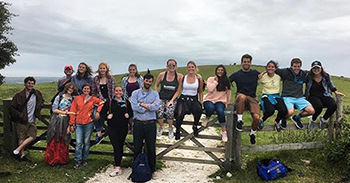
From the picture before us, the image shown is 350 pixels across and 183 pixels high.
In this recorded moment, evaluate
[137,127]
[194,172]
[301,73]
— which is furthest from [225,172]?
[301,73]

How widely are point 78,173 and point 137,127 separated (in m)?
2.33

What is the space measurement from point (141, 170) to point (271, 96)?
428 cm

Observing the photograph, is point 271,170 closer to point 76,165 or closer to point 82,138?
point 82,138

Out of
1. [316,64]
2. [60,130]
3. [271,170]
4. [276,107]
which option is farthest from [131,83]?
[316,64]

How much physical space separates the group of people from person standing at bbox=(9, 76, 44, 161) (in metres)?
0.03

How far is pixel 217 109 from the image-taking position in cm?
754

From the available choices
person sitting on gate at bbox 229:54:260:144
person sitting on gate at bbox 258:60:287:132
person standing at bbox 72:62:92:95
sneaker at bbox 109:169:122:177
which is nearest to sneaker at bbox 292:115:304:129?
person sitting on gate at bbox 258:60:287:132

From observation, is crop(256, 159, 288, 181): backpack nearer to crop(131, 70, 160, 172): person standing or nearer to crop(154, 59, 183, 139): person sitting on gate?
crop(154, 59, 183, 139): person sitting on gate

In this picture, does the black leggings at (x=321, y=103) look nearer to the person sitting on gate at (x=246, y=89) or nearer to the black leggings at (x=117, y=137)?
the person sitting on gate at (x=246, y=89)

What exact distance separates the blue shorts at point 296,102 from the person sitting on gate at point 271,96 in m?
0.17

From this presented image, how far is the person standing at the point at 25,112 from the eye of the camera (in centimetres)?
816

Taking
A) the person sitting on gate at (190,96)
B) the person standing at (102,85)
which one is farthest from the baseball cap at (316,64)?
the person standing at (102,85)

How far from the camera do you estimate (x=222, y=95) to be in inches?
306

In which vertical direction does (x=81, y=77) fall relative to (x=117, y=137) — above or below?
above
